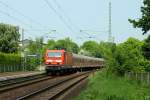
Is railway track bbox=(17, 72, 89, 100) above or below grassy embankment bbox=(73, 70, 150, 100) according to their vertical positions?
below

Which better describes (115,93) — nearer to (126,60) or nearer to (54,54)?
(126,60)

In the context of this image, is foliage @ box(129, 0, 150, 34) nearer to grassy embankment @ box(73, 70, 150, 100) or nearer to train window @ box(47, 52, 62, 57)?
grassy embankment @ box(73, 70, 150, 100)

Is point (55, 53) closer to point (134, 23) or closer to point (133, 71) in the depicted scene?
point (133, 71)

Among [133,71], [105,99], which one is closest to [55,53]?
[133,71]

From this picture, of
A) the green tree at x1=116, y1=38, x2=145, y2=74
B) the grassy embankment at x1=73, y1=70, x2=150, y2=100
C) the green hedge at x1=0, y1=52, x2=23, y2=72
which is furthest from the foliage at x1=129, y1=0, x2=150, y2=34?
the green hedge at x1=0, y1=52, x2=23, y2=72

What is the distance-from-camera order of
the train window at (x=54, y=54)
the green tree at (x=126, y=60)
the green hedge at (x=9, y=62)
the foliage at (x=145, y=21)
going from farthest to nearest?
the green hedge at (x=9, y=62) < the train window at (x=54, y=54) < the green tree at (x=126, y=60) < the foliage at (x=145, y=21)

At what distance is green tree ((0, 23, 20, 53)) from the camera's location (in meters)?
94.8

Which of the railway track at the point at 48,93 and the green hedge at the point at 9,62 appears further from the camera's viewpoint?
the green hedge at the point at 9,62

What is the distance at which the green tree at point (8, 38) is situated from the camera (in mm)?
94750

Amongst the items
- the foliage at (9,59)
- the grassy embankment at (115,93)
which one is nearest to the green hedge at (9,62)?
the foliage at (9,59)

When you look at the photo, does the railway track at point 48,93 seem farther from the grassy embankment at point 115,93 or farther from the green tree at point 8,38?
the green tree at point 8,38

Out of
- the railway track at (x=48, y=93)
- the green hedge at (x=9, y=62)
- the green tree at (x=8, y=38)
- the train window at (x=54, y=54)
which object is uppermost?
the green tree at (x=8, y=38)

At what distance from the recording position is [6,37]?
9556 centimetres

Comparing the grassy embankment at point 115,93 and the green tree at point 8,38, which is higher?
the green tree at point 8,38
